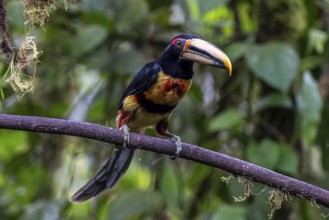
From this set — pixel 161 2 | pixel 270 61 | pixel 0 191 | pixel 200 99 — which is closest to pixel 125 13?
pixel 161 2

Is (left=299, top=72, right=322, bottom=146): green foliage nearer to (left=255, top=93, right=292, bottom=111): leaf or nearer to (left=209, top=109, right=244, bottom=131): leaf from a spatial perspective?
(left=255, top=93, right=292, bottom=111): leaf

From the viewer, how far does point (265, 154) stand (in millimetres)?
3107

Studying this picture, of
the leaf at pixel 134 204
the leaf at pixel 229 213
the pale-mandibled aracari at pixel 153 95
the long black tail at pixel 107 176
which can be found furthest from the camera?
the leaf at pixel 134 204

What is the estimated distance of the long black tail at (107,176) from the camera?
2654 millimetres

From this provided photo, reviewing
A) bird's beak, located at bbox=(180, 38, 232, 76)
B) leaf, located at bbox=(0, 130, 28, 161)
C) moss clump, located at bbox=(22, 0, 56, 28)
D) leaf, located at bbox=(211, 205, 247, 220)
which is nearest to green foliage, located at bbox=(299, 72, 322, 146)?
leaf, located at bbox=(211, 205, 247, 220)

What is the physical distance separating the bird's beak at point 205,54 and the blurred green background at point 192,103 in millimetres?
428

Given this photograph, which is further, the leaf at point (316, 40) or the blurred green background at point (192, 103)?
the leaf at point (316, 40)

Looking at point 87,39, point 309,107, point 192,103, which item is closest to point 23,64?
point 87,39

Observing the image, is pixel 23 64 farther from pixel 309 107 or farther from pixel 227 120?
pixel 309 107

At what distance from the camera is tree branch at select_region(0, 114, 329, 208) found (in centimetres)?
183

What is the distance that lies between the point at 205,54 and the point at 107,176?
64cm

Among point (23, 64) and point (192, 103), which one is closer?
point (23, 64)

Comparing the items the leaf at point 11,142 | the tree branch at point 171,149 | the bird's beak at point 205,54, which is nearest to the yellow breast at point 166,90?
the bird's beak at point 205,54

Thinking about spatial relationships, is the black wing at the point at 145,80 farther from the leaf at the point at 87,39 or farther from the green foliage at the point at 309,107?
the green foliage at the point at 309,107
